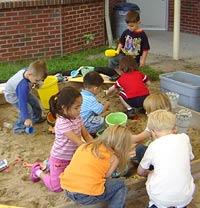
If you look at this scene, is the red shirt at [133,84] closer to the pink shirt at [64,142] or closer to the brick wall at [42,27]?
the pink shirt at [64,142]

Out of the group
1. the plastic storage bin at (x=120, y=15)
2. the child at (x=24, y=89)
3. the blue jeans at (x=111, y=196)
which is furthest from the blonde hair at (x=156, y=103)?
the plastic storage bin at (x=120, y=15)

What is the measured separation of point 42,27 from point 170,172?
5.50 meters

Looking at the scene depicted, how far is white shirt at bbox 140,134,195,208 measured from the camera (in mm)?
3135

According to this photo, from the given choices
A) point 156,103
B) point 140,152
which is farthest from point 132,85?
point 140,152

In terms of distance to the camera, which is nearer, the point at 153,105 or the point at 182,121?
the point at 153,105

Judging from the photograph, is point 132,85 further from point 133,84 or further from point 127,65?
point 127,65

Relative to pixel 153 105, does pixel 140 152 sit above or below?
below

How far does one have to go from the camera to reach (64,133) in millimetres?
3688

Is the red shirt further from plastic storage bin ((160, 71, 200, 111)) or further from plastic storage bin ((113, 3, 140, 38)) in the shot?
plastic storage bin ((113, 3, 140, 38))

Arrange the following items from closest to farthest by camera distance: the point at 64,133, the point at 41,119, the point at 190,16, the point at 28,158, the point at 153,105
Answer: the point at 64,133, the point at 153,105, the point at 28,158, the point at 41,119, the point at 190,16

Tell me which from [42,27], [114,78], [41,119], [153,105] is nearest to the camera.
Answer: [153,105]

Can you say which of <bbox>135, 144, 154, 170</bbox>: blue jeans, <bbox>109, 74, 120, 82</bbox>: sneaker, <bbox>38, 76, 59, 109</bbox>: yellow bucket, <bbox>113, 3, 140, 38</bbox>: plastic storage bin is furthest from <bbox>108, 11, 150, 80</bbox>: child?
<bbox>113, 3, 140, 38</bbox>: plastic storage bin

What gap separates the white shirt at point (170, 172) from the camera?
10.3ft

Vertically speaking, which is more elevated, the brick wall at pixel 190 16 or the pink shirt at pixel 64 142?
the brick wall at pixel 190 16
